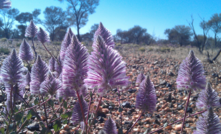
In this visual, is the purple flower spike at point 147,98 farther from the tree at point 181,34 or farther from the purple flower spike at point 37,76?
the tree at point 181,34

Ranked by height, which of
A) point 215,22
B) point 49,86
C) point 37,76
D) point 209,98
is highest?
point 215,22

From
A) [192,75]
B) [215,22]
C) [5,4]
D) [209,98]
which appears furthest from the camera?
[215,22]

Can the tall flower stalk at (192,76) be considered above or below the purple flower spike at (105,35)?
below

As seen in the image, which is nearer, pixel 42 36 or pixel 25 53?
pixel 25 53

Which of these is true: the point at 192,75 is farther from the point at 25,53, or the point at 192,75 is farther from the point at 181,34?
the point at 181,34

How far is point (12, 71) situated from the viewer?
1.87 m

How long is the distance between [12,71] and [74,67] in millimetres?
1051

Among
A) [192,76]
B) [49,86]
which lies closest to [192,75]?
[192,76]

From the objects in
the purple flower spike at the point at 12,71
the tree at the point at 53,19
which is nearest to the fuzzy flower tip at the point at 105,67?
the purple flower spike at the point at 12,71

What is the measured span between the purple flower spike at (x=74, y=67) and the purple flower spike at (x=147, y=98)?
0.93 meters

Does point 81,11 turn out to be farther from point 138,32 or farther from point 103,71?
point 103,71

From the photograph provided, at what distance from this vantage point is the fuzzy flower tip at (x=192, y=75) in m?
1.98

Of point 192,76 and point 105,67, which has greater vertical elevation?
point 105,67

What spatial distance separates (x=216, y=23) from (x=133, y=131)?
2874 centimetres
